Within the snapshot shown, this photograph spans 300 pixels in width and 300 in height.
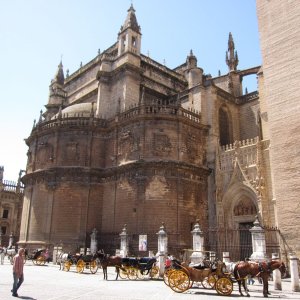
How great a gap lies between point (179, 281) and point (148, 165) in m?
12.5

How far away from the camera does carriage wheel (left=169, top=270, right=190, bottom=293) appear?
432 inches

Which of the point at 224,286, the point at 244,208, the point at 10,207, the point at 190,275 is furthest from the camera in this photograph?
the point at 10,207

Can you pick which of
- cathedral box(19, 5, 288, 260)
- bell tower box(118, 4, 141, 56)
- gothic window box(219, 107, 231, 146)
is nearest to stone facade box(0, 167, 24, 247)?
cathedral box(19, 5, 288, 260)

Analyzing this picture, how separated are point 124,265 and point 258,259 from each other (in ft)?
18.6

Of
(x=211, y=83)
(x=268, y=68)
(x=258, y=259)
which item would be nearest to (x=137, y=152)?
(x=211, y=83)

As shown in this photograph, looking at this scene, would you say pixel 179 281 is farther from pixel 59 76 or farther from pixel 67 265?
pixel 59 76

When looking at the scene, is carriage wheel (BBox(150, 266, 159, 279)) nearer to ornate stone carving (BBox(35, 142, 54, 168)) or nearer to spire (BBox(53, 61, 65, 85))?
ornate stone carving (BBox(35, 142, 54, 168))

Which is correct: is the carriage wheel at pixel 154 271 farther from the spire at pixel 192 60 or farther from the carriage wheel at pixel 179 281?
the spire at pixel 192 60

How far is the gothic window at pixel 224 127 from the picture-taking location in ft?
87.8

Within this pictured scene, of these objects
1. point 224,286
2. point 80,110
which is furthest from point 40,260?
point 224,286

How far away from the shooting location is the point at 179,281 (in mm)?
10969

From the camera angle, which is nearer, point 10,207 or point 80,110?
point 80,110

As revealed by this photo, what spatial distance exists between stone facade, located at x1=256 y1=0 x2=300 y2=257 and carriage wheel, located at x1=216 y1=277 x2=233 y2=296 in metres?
8.16

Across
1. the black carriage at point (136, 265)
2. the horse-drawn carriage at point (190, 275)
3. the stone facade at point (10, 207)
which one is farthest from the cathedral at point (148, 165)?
the stone facade at point (10, 207)
